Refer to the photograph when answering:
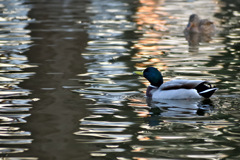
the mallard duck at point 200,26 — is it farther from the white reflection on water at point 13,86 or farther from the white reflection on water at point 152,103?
the white reflection on water at point 13,86

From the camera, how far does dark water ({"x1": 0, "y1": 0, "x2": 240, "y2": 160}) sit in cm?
790

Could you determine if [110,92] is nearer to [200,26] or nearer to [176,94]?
[176,94]

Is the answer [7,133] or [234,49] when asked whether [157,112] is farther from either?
[234,49]

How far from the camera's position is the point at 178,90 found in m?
10.6

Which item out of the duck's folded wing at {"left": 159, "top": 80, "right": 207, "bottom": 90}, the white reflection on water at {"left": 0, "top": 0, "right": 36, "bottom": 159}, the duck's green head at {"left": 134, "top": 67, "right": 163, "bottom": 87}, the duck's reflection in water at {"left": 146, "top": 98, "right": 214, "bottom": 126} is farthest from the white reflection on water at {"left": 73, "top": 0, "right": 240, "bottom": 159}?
the white reflection on water at {"left": 0, "top": 0, "right": 36, "bottom": 159}

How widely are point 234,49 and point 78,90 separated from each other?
21.2ft

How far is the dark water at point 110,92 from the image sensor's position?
7.90m

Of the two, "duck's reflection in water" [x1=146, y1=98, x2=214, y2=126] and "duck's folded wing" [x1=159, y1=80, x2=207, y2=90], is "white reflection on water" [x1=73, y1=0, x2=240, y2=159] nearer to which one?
"duck's reflection in water" [x1=146, y1=98, x2=214, y2=126]

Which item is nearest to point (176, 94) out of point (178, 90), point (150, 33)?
point (178, 90)

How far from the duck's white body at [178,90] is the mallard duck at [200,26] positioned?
10.2 m

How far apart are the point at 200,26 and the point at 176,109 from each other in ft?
37.7

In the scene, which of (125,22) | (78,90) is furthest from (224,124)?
(125,22)

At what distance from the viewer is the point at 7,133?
856 centimetres

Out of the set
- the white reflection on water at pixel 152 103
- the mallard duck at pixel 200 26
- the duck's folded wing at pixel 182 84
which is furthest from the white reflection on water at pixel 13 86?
the mallard duck at pixel 200 26
